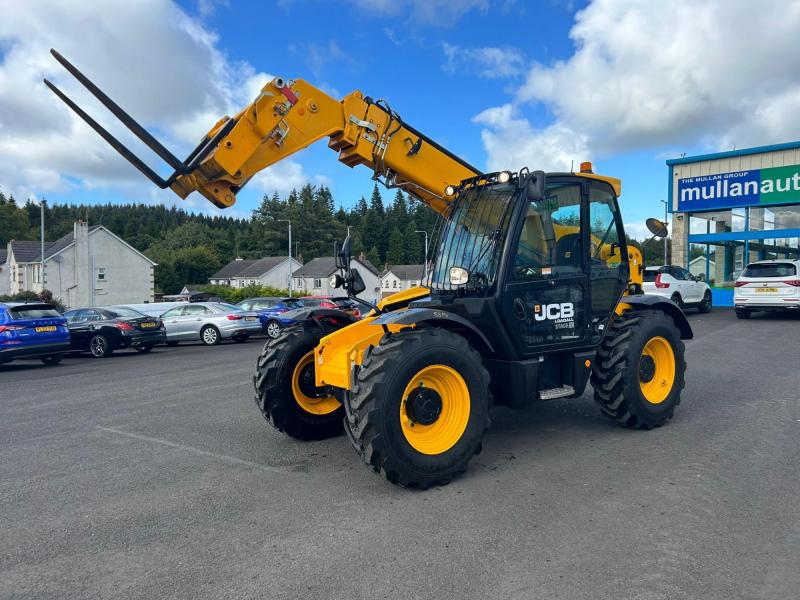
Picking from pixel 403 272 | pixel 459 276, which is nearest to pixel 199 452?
pixel 459 276

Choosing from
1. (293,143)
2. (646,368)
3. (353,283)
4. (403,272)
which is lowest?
(646,368)

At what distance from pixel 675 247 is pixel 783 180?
5.13 m

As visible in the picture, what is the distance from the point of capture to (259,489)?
491 cm

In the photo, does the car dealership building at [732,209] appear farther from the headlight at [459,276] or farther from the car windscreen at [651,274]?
the headlight at [459,276]

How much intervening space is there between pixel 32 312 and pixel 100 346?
3.01 m

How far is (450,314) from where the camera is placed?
5332mm

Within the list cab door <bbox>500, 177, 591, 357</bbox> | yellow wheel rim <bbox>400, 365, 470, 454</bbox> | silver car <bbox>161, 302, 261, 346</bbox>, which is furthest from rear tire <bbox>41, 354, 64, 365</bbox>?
cab door <bbox>500, 177, 591, 357</bbox>

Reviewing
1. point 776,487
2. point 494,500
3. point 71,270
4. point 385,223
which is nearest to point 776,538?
point 776,487

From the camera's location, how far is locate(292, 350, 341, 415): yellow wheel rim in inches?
245

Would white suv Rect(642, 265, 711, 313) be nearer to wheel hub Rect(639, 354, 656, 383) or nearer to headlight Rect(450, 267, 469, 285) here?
wheel hub Rect(639, 354, 656, 383)

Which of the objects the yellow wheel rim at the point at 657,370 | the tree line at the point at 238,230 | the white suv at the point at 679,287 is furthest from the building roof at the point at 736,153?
the tree line at the point at 238,230

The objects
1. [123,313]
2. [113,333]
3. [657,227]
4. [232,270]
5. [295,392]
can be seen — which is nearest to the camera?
[295,392]

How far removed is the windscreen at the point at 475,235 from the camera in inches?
226

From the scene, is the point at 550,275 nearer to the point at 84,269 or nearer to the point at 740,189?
the point at 740,189
